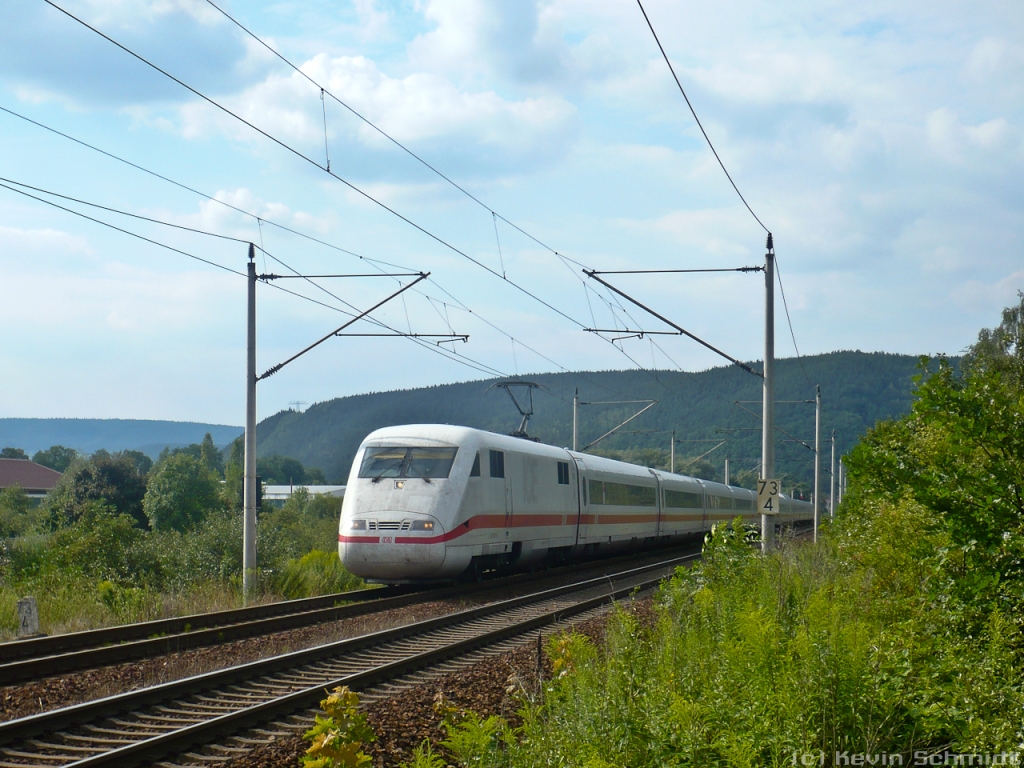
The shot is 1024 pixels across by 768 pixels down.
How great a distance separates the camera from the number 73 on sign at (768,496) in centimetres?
1775

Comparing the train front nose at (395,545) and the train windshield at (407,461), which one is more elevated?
the train windshield at (407,461)

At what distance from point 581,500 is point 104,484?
6355cm

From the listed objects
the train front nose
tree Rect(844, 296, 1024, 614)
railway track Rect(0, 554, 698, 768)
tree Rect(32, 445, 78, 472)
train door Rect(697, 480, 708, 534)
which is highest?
tree Rect(844, 296, 1024, 614)

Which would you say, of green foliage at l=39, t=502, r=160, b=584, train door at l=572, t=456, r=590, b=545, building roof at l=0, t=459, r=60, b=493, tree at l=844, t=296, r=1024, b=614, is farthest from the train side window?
building roof at l=0, t=459, r=60, b=493

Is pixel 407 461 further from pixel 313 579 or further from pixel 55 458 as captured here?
pixel 55 458

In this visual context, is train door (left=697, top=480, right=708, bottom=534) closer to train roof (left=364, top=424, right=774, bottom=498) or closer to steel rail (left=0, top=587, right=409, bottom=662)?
train roof (left=364, top=424, right=774, bottom=498)

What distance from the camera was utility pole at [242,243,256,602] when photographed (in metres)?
18.0

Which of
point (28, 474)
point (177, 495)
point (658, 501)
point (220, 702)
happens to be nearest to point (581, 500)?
point (658, 501)

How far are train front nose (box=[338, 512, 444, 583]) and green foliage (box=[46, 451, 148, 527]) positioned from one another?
6349cm

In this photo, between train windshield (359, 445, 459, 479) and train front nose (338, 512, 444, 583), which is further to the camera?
train windshield (359, 445, 459, 479)

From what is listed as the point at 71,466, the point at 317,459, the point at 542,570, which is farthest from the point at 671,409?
the point at 542,570

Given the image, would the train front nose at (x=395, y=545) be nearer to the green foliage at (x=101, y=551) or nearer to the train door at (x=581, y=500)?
the green foliage at (x=101, y=551)

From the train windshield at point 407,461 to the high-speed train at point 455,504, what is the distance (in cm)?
2

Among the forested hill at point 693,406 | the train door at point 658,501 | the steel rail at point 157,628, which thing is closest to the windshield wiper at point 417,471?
the steel rail at point 157,628
